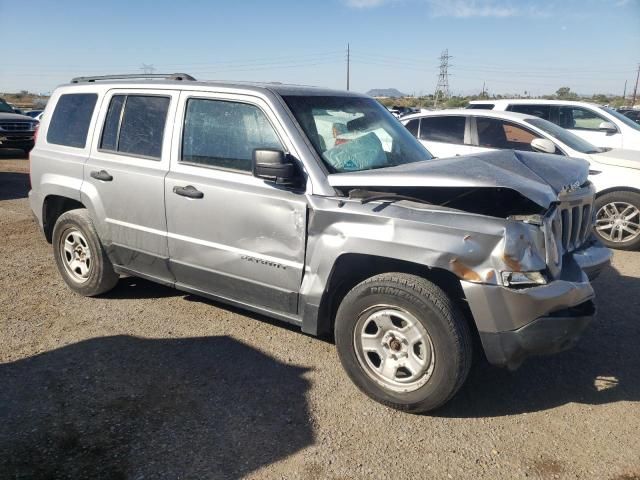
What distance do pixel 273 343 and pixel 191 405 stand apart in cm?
97

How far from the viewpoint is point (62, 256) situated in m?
5.10

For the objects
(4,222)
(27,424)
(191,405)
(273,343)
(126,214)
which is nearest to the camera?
(27,424)

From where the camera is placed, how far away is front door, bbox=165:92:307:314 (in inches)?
140

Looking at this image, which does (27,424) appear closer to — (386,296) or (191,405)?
(191,405)

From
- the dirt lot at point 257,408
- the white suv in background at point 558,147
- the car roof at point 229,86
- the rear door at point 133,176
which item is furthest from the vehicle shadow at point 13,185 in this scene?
the white suv in background at point 558,147

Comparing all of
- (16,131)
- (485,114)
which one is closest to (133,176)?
(485,114)

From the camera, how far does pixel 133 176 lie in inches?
167

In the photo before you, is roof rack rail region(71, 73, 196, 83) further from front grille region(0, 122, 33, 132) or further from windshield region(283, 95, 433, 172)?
front grille region(0, 122, 33, 132)

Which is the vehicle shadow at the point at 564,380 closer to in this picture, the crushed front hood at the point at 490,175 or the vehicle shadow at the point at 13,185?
the crushed front hood at the point at 490,175

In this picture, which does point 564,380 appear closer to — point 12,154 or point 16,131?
point 16,131

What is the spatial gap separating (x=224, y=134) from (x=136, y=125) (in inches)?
37.9

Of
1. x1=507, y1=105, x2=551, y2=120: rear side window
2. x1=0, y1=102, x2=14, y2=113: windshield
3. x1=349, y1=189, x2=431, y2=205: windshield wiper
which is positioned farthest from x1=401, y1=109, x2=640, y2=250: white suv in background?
x1=0, y1=102, x2=14, y2=113: windshield

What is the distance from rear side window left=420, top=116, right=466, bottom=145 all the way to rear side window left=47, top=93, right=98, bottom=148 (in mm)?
5091

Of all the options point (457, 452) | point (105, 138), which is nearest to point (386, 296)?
point (457, 452)
